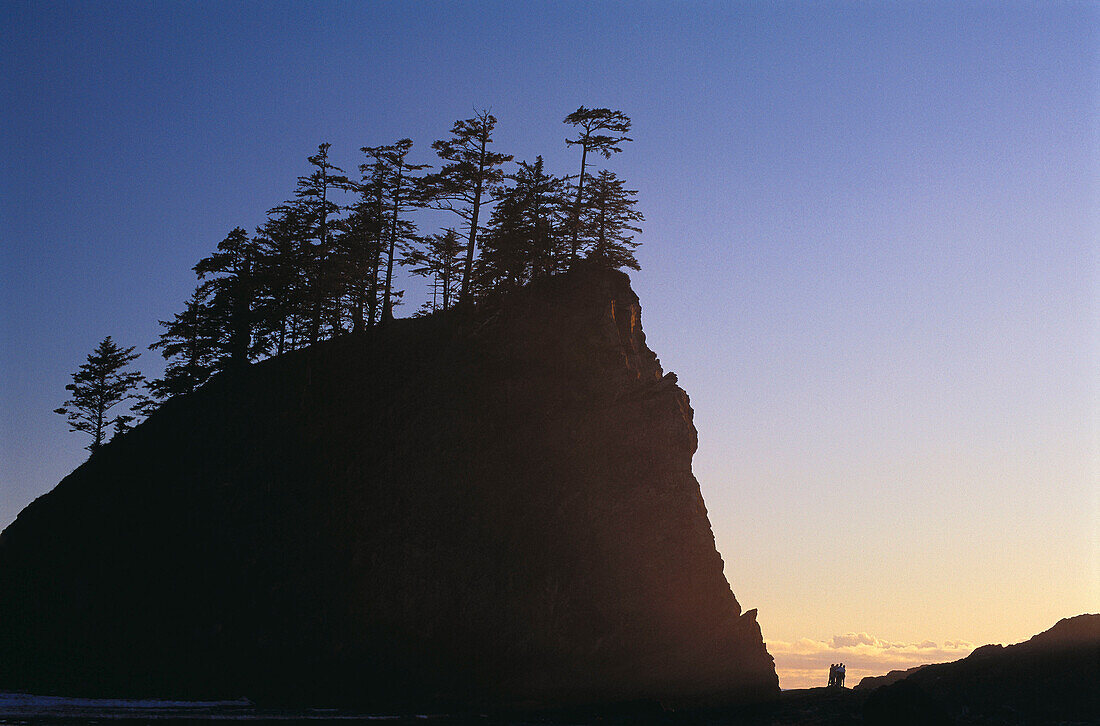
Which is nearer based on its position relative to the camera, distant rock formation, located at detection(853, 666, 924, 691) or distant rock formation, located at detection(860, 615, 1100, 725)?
distant rock formation, located at detection(860, 615, 1100, 725)

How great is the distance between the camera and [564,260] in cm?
7212

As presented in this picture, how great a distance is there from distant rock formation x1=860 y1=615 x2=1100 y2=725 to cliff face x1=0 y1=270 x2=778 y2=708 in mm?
12052

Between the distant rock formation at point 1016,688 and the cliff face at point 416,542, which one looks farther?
the cliff face at point 416,542

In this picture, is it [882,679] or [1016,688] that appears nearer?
[1016,688]

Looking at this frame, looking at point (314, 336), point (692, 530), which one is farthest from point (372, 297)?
point (692, 530)

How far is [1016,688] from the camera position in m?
48.0

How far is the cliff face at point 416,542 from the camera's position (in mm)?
50906

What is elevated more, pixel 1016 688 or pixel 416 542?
pixel 416 542

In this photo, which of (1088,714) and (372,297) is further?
(372,297)

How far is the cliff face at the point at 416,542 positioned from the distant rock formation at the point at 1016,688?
1205cm

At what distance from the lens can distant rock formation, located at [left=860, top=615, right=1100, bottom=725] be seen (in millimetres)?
42406

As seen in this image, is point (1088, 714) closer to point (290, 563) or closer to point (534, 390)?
point (534, 390)

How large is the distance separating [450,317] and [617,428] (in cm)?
1833

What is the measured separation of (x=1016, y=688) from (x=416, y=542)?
3243cm
